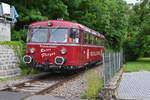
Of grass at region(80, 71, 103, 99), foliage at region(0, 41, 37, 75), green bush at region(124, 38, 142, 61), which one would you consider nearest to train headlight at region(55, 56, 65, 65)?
foliage at region(0, 41, 37, 75)

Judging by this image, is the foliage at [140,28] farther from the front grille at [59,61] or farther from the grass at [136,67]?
the front grille at [59,61]

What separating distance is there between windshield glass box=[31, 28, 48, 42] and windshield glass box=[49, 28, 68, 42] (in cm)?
33

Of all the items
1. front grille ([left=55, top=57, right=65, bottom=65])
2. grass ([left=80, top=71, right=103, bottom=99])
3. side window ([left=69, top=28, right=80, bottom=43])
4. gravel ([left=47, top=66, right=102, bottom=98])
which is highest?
side window ([left=69, top=28, right=80, bottom=43])

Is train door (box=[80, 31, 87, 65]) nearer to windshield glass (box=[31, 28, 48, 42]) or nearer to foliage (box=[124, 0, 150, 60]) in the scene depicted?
windshield glass (box=[31, 28, 48, 42])

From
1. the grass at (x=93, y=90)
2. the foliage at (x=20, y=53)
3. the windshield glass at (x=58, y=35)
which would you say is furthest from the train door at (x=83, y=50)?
the grass at (x=93, y=90)

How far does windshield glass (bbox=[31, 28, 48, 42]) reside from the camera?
15.8 metres

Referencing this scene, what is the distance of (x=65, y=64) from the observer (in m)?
15.2

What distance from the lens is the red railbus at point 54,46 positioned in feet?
49.9

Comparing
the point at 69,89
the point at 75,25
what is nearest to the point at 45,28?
the point at 75,25

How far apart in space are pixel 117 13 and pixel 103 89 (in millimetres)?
39212

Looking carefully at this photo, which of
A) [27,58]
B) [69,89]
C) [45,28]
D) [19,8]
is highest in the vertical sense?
[19,8]

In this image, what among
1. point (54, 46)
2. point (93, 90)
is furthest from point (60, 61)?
point (93, 90)

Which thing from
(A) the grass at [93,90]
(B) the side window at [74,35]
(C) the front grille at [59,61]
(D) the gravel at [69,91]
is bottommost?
(D) the gravel at [69,91]

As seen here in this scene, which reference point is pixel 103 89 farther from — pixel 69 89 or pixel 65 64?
pixel 65 64
